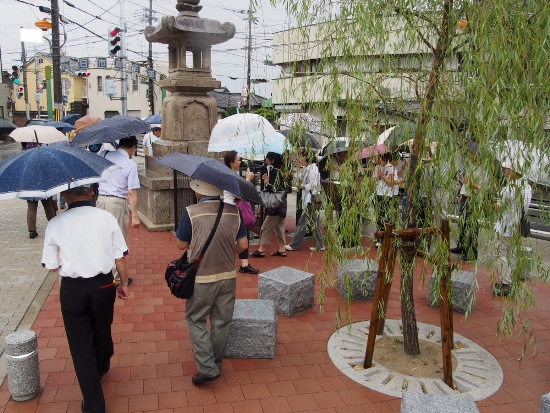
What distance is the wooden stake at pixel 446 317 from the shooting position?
3.93 m

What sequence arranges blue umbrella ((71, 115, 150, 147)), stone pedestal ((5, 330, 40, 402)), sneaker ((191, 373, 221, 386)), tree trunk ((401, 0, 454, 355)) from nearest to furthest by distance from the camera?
1. tree trunk ((401, 0, 454, 355))
2. stone pedestal ((5, 330, 40, 402))
3. sneaker ((191, 373, 221, 386))
4. blue umbrella ((71, 115, 150, 147))

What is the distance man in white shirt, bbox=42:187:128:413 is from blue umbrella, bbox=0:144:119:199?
5.1 inches

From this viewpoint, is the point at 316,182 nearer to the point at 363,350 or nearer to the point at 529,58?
the point at 363,350

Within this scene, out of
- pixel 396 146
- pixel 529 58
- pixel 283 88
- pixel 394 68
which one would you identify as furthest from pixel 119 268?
pixel 529 58

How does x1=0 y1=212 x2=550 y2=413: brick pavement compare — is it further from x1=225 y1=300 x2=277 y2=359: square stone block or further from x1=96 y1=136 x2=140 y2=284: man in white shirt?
x1=96 y1=136 x2=140 y2=284: man in white shirt

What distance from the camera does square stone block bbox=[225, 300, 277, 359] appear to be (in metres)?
4.67

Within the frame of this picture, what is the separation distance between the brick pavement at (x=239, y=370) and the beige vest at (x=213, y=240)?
2.69 feet

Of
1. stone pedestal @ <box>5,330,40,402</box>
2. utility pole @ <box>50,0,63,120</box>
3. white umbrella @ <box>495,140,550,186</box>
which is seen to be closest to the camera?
white umbrella @ <box>495,140,550,186</box>

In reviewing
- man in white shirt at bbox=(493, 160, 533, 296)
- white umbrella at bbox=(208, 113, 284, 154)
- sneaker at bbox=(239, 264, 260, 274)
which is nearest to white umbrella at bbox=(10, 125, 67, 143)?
white umbrella at bbox=(208, 113, 284, 154)

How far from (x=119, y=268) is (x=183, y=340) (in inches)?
59.4

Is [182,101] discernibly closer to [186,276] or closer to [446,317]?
[186,276]

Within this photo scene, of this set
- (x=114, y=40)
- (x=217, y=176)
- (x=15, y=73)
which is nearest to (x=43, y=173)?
(x=217, y=176)

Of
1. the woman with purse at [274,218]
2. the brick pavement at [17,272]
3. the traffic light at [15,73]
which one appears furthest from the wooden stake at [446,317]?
the traffic light at [15,73]

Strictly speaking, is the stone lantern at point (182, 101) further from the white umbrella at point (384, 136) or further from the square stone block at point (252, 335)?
the white umbrella at point (384, 136)
